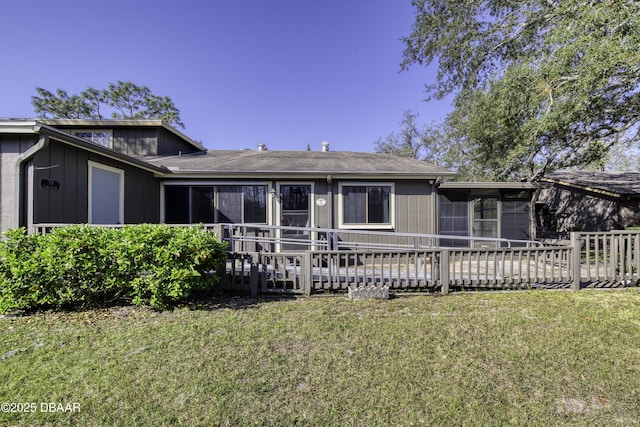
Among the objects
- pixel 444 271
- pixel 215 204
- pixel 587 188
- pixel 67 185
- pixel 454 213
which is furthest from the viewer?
pixel 587 188

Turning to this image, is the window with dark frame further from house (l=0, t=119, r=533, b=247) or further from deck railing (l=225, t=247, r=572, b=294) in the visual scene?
deck railing (l=225, t=247, r=572, b=294)

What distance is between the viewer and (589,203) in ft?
46.9

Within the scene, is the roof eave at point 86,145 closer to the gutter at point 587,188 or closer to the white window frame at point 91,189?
the white window frame at point 91,189

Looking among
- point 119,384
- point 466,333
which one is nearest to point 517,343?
point 466,333

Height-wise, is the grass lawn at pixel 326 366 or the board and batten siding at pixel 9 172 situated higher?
the board and batten siding at pixel 9 172

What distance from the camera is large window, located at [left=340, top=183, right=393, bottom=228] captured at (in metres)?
8.12

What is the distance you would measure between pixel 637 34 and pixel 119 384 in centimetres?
1028

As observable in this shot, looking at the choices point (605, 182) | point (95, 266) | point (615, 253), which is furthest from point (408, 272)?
point (605, 182)

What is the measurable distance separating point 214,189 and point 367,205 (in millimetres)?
4332

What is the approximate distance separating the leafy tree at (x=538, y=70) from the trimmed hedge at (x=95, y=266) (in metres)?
9.18

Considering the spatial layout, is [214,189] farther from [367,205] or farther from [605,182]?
[605,182]

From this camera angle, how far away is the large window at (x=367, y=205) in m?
8.12

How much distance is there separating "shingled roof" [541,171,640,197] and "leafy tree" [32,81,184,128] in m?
29.5

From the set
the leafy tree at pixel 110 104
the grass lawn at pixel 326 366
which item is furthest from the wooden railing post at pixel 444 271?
the leafy tree at pixel 110 104
